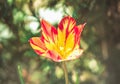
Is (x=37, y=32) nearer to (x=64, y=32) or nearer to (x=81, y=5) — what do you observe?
(x=81, y=5)

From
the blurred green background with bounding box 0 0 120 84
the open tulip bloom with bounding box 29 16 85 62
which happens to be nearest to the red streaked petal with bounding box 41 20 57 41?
the open tulip bloom with bounding box 29 16 85 62

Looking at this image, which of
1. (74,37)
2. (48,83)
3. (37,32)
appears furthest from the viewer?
(48,83)

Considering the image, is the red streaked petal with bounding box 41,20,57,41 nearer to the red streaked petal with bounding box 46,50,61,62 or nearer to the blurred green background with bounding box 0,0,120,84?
the red streaked petal with bounding box 46,50,61,62

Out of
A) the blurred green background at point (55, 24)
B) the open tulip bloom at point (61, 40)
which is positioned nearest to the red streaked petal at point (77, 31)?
the open tulip bloom at point (61, 40)

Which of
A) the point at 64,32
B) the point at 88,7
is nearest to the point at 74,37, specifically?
the point at 64,32

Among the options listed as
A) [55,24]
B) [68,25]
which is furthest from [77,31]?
[55,24]
